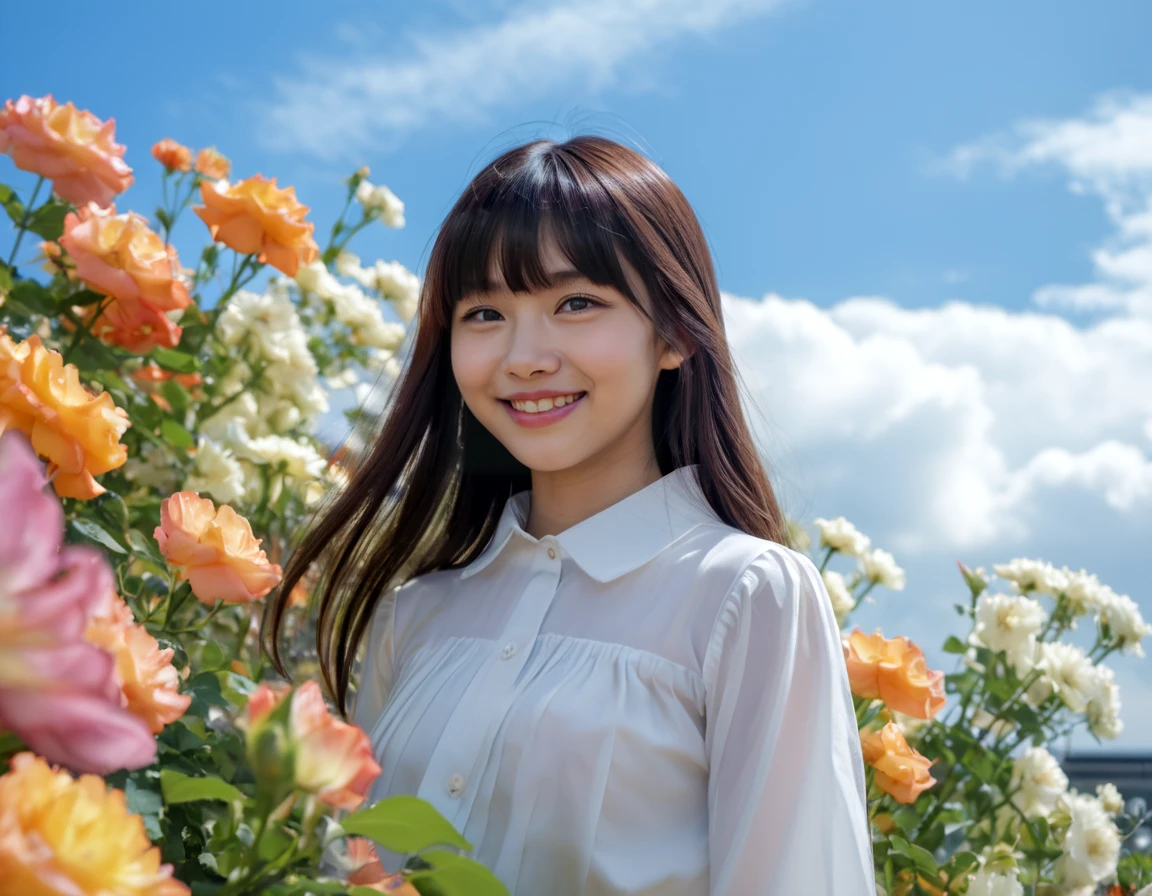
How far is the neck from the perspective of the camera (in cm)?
134

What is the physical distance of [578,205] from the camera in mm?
1242

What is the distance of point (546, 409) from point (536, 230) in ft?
0.63

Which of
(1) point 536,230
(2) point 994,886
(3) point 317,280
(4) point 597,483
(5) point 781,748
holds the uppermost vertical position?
(3) point 317,280

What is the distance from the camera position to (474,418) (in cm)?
152

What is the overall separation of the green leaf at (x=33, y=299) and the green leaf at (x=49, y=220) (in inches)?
3.0

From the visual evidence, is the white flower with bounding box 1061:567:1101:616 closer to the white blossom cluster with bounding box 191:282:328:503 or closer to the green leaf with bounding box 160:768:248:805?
the white blossom cluster with bounding box 191:282:328:503

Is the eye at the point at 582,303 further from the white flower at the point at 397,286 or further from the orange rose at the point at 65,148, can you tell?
the white flower at the point at 397,286

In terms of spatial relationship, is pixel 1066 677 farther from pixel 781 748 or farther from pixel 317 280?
pixel 317 280

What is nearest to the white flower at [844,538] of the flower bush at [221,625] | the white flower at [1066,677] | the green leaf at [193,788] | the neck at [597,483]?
the flower bush at [221,625]

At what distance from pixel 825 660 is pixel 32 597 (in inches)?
33.3

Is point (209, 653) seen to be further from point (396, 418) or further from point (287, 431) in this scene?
point (287, 431)

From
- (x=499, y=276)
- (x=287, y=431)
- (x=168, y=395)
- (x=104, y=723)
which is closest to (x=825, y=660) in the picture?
(x=499, y=276)

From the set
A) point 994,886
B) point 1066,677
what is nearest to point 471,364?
point 994,886

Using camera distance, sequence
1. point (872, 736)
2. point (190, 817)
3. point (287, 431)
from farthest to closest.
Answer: point (287, 431) → point (872, 736) → point (190, 817)
